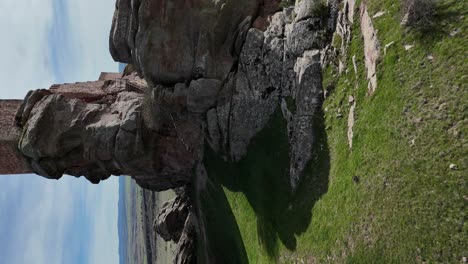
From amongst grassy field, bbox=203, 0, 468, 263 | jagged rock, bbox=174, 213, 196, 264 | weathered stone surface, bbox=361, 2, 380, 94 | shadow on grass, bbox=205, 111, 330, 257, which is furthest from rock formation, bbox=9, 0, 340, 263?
jagged rock, bbox=174, 213, 196, 264

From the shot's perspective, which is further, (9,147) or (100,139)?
(9,147)

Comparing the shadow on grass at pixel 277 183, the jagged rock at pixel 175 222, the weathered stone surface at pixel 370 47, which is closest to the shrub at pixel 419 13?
the weathered stone surface at pixel 370 47

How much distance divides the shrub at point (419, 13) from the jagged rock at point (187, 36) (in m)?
10.0

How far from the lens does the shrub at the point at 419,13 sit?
42.8 ft

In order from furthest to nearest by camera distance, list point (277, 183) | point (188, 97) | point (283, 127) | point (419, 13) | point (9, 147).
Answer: point (9, 147) < point (188, 97) < point (277, 183) < point (283, 127) < point (419, 13)

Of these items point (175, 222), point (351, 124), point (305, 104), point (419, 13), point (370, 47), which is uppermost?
point (419, 13)

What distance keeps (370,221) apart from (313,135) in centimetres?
524

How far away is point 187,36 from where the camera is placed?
78.1 feet

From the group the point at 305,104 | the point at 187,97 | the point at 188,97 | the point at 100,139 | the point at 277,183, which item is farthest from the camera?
the point at 100,139

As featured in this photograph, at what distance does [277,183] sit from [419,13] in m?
10.3

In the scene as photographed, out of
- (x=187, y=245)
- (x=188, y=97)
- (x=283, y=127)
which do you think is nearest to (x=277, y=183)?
(x=283, y=127)

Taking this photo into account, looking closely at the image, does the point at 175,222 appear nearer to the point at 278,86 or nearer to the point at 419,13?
the point at 278,86

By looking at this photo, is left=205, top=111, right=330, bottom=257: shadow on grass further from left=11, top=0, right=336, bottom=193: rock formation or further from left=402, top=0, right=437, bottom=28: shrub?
left=402, top=0, right=437, bottom=28: shrub

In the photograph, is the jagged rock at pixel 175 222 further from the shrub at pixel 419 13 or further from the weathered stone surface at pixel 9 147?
the shrub at pixel 419 13
